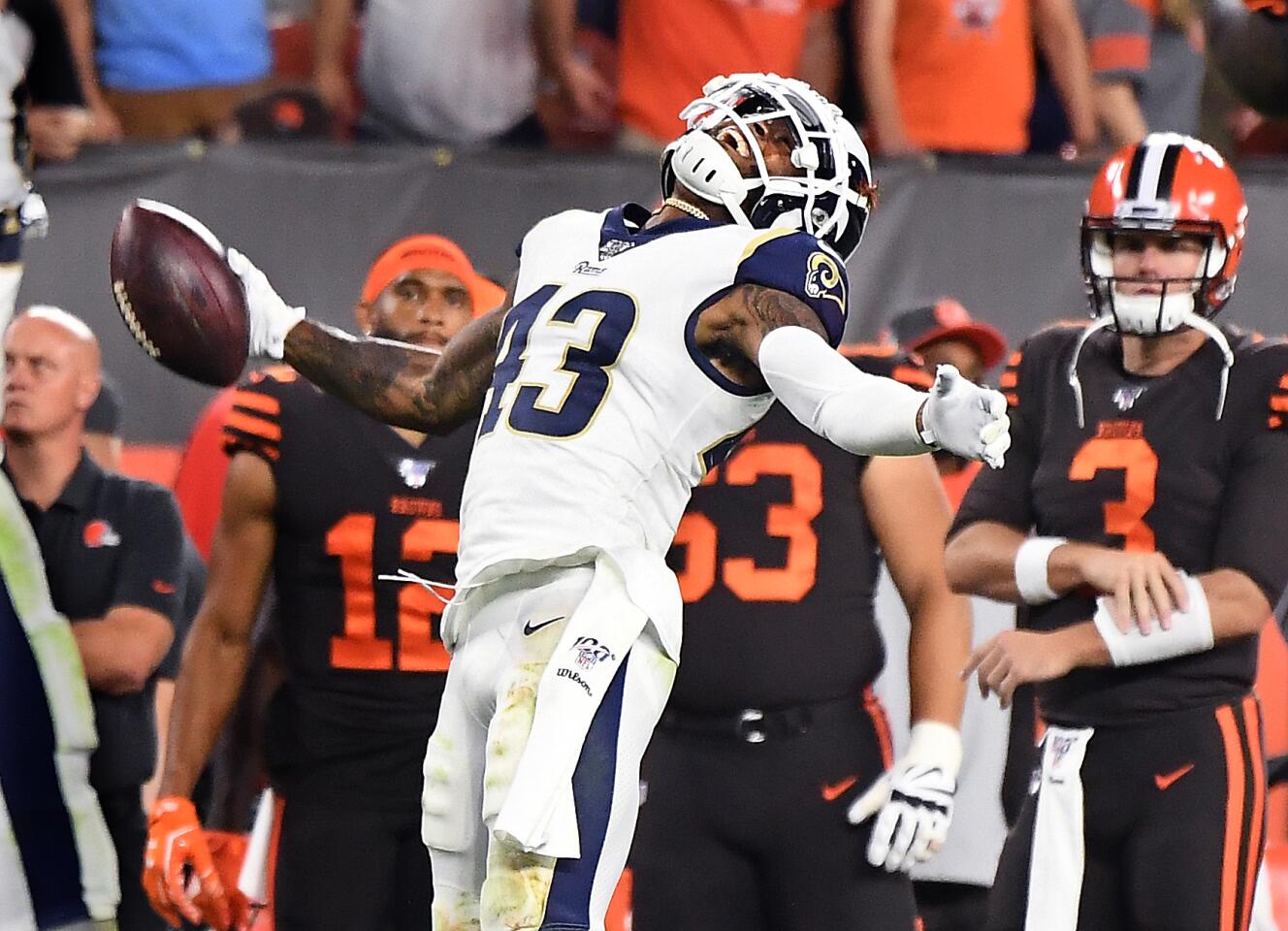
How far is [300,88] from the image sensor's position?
20.9 feet

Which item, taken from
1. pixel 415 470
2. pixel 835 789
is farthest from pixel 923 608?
pixel 415 470

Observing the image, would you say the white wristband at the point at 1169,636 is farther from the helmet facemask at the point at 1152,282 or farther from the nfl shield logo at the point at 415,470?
the nfl shield logo at the point at 415,470

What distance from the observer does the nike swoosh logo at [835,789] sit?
3740 millimetres

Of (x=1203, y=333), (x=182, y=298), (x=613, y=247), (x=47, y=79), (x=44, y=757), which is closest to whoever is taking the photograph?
(x=613, y=247)

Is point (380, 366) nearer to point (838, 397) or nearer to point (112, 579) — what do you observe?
point (838, 397)

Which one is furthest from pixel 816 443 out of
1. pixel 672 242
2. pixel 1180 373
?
pixel 672 242

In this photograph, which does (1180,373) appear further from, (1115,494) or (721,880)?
(721,880)

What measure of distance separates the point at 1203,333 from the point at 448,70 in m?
2.84

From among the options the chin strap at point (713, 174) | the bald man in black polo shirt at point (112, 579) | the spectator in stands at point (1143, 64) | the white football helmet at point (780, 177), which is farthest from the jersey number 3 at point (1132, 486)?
the spectator in stands at point (1143, 64)

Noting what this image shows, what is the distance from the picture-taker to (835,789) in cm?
→ 375

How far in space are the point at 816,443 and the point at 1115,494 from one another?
49cm

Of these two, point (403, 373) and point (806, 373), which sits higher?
point (806, 373)

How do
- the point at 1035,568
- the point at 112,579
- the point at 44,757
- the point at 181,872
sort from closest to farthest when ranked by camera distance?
the point at 1035,568
the point at 181,872
the point at 44,757
the point at 112,579

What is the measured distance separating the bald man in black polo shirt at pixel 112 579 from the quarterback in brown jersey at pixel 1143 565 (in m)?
1.61
